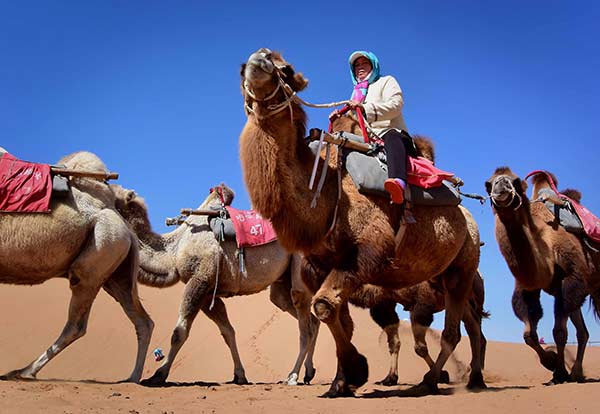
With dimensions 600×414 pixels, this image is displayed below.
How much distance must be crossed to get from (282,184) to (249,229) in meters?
4.40

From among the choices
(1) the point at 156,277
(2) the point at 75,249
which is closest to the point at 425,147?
(2) the point at 75,249

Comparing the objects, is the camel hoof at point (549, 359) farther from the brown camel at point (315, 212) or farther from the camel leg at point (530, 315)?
the brown camel at point (315, 212)

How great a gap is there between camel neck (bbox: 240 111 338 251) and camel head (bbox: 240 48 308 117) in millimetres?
132

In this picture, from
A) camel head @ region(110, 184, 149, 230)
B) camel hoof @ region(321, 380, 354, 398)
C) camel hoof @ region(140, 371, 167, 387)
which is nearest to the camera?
camel hoof @ region(321, 380, 354, 398)

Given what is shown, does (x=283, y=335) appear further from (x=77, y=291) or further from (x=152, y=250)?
(x=77, y=291)

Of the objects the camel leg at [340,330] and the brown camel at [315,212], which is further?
the brown camel at [315,212]

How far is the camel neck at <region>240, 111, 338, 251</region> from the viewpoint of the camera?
5219 millimetres

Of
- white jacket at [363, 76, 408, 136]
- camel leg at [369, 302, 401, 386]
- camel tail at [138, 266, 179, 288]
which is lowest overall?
camel leg at [369, 302, 401, 386]

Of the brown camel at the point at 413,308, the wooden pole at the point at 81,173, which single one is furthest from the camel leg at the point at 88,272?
the brown camel at the point at 413,308

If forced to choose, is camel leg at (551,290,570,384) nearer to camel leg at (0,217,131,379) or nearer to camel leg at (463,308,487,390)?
camel leg at (463,308,487,390)

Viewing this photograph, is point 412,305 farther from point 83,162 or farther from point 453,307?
point 83,162

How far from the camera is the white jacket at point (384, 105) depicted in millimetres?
6098

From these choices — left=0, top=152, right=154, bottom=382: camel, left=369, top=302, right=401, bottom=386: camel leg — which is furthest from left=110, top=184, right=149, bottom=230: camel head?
left=369, top=302, right=401, bottom=386: camel leg

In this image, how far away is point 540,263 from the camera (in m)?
8.28
